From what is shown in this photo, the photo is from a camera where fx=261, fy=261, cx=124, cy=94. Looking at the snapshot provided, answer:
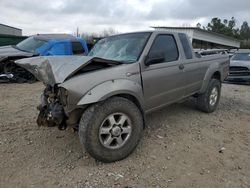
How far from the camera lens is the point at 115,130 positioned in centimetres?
362

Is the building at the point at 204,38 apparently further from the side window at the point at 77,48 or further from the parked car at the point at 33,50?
the parked car at the point at 33,50

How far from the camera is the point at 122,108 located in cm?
366

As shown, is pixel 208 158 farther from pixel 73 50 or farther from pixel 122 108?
pixel 73 50

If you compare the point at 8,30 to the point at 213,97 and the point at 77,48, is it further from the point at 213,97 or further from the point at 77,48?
the point at 213,97

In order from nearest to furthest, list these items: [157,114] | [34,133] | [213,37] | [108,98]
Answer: [108,98] → [34,133] → [157,114] → [213,37]

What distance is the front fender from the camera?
335cm

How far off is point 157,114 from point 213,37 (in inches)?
1113

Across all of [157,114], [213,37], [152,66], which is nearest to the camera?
[152,66]

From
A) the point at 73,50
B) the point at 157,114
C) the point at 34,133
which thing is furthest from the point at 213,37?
the point at 34,133

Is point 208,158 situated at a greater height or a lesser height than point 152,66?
lesser

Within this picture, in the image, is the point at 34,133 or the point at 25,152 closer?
the point at 25,152

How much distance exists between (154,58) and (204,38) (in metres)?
26.7

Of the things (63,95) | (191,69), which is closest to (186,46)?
(191,69)

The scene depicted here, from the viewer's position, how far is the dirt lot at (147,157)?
3.32 meters
